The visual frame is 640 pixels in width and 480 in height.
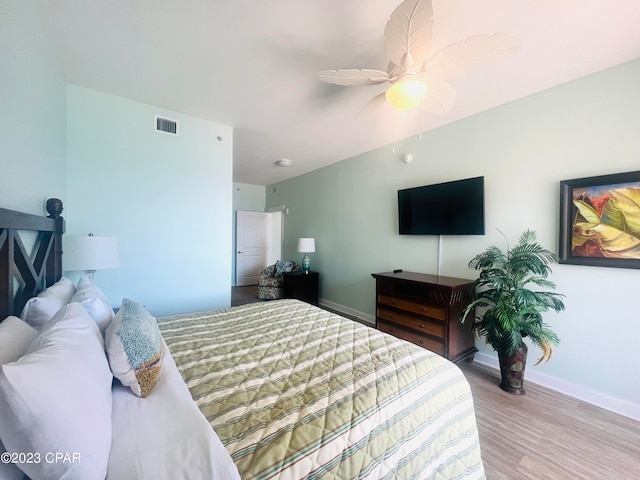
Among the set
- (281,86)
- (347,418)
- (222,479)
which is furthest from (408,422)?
(281,86)

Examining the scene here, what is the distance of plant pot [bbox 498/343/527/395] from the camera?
2.13 meters

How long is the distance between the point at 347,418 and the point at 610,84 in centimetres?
307

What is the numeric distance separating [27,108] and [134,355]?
1582 mm

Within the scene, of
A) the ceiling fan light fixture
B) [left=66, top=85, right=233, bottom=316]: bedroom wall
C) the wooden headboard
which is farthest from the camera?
[left=66, top=85, right=233, bottom=316]: bedroom wall

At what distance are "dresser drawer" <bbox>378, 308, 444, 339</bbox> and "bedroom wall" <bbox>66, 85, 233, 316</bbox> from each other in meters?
1.95

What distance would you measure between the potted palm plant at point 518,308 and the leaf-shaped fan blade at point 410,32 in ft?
5.83

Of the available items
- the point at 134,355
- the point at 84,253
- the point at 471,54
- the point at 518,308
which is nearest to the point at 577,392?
the point at 518,308

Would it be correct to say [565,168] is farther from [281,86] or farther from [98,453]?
A: [98,453]

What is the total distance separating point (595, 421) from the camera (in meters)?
1.85

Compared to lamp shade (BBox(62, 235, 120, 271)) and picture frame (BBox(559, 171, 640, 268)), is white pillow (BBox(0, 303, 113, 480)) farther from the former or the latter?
picture frame (BBox(559, 171, 640, 268))

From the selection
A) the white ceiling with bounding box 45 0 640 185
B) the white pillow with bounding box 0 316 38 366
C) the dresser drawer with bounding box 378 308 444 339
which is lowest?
the dresser drawer with bounding box 378 308 444 339

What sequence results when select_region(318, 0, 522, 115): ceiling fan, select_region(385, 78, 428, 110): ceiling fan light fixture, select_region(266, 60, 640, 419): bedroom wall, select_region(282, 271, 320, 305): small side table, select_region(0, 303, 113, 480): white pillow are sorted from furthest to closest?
select_region(282, 271, 320, 305): small side table < select_region(266, 60, 640, 419): bedroom wall < select_region(385, 78, 428, 110): ceiling fan light fixture < select_region(318, 0, 522, 115): ceiling fan < select_region(0, 303, 113, 480): white pillow

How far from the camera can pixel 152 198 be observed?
2654 millimetres

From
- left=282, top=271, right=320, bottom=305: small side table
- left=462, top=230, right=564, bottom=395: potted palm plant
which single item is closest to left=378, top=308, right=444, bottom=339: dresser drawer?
left=462, top=230, right=564, bottom=395: potted palm plant
